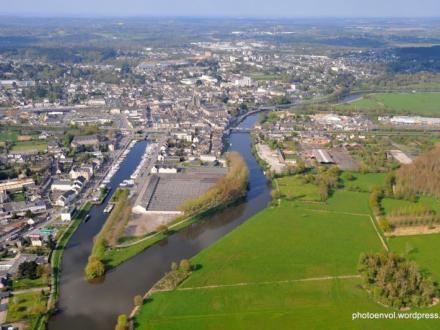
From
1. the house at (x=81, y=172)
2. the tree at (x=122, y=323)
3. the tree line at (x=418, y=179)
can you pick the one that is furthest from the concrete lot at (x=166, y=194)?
the tree line at (x=418, y=179)

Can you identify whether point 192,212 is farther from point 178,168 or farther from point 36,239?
point 36,239

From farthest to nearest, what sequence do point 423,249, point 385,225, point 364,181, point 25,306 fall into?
point 364,181 < point 385,225 < point 423,249 < point 25,306

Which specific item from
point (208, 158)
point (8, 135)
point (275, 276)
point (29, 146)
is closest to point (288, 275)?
point (275, 276)

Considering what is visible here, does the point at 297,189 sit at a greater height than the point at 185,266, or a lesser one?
greater

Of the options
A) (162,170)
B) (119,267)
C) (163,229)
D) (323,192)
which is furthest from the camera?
(162,170)

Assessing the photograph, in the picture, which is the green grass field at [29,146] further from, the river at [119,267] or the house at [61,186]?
the river at [119,267]

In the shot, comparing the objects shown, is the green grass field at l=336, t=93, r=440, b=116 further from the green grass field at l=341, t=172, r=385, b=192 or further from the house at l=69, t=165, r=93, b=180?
the house at l=69, t=165, r=93, b=180

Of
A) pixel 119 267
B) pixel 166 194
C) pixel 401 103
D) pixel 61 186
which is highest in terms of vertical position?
pixel 401 103
